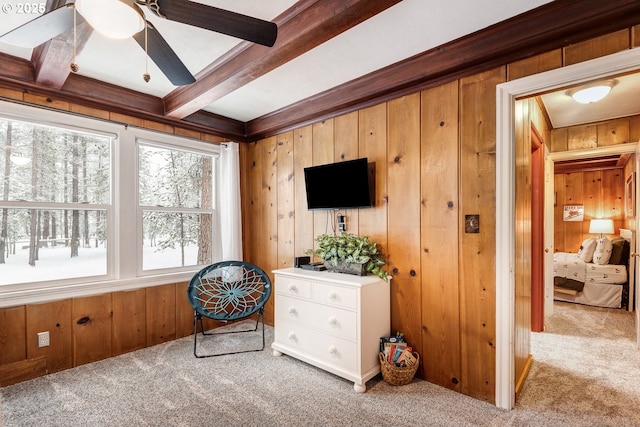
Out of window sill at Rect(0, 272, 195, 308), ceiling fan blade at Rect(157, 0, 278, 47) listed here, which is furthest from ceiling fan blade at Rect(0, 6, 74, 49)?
window sill at Rect(0, 272, 195, 308)

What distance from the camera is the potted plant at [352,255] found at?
258 cm

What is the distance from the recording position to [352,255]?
263 cm

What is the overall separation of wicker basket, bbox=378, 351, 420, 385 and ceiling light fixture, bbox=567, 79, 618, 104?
2.60 m

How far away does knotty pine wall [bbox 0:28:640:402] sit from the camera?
215cm

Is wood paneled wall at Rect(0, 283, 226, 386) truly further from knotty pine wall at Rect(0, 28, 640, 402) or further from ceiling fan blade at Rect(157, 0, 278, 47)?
ceiling fan blade at Rect(157, 0, 278, 47)

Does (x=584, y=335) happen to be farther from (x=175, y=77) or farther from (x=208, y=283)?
(x=175, y=77)

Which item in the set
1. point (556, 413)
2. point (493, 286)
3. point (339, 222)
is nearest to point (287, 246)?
point (339, 222)

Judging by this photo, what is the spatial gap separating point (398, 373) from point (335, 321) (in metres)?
0.56

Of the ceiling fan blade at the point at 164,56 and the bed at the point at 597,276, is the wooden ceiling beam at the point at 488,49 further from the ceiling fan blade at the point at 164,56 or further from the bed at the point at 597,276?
the bed at the point at 597,276

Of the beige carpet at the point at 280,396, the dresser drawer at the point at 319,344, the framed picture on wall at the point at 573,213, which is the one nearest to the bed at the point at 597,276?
the framed picture on wall at the point at 573,213

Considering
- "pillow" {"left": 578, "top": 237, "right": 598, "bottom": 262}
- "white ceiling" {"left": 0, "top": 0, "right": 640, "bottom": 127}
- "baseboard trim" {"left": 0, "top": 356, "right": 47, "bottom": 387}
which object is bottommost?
"baseboard trim" {"left": 0, "top": 356, "right": 47, "bottom": 387}

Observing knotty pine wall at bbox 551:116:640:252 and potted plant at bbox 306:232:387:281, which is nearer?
potted plant at bbox 306:232:387:281

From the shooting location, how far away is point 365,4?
1.54 meters

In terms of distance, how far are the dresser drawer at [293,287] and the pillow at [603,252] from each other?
4.71 metres
